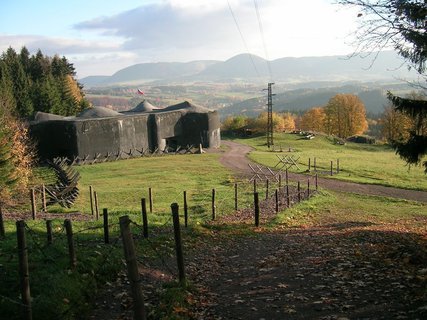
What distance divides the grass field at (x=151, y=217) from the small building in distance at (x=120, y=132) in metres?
4.38

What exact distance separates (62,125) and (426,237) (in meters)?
42.6

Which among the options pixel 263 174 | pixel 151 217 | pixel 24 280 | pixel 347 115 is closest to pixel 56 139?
pixel 263 174

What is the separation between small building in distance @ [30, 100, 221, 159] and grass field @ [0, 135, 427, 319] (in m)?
4.38

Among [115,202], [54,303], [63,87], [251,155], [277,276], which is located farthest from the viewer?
[63,87]

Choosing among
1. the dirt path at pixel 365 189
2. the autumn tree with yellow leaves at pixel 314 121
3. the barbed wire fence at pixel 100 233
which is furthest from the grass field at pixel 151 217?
the autumn tree with yellow leaves at pixel 314 121

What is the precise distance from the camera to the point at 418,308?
6621mm

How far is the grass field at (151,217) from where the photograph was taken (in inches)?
309

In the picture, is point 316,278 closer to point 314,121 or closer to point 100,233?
point 100,233

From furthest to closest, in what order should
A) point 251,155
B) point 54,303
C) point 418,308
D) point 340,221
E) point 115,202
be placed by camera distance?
point 251,155 → point 115,202 → point 340,221 → point 54,303 → point 418,308

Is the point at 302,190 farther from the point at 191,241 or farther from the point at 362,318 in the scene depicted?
the point at 362,318

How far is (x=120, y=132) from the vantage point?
171 feet

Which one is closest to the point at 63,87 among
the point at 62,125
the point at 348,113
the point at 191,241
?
the point at 62,125

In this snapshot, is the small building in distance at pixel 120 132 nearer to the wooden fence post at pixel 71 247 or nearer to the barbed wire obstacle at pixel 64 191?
the barbed wire obstacle at pixel 64 191

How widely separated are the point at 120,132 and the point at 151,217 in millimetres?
35732
